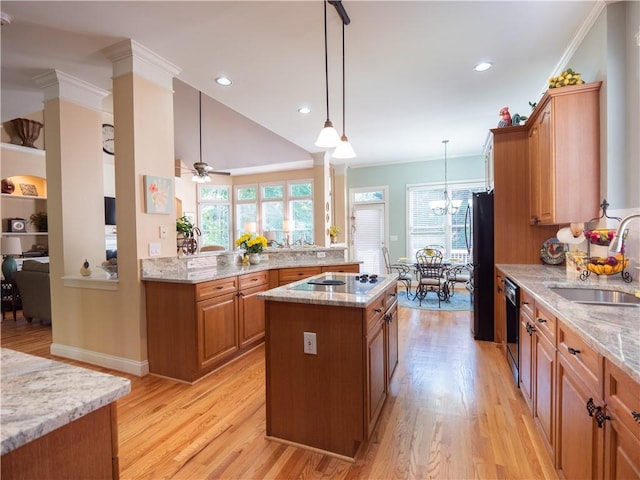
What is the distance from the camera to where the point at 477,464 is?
5.57ft

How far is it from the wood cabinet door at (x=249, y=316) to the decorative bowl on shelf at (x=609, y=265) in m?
2.78

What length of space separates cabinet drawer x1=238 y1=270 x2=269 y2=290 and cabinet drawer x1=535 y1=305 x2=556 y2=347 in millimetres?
2482

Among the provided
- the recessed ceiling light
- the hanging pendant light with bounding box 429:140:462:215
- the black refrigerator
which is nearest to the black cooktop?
the black refrigerator

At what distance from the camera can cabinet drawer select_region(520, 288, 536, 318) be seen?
200 centimetres

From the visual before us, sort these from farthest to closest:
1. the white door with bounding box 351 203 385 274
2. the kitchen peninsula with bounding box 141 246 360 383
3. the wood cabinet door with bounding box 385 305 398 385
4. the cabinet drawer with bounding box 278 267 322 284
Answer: the white door with bounding box 351 203 385 274
the cabinet drawer with bounding box 278 267 322 284
the kitchen peninsula with bounding box 141 246 360 383
the wood cabinet door with bounding box 385 305 398 385

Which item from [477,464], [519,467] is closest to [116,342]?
[477,464]

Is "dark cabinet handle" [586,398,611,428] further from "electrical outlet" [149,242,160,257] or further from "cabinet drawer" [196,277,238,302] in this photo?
"electrical outlet" [149,242,160,257]

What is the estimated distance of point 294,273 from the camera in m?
3.92

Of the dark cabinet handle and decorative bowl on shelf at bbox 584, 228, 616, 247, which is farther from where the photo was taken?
decorative bowl on shelf at bbox 584, 228, 616, 247

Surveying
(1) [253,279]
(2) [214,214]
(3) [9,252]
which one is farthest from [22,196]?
(1) [253,279]

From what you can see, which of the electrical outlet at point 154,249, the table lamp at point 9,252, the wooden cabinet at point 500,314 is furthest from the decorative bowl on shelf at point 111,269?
the wooden cabinet at point 500,314

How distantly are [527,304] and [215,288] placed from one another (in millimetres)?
2462

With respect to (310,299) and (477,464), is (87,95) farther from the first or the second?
(477,464)

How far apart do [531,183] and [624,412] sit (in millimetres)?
2734
